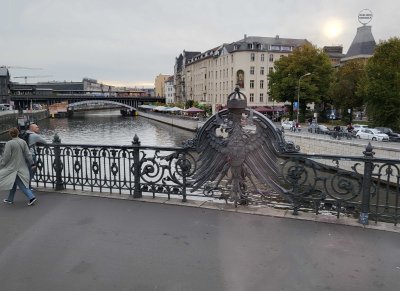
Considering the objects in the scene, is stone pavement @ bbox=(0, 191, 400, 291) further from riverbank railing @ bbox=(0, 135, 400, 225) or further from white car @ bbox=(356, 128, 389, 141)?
white car @ bbox=(356, 128, 389, 141)

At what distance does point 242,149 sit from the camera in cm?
659

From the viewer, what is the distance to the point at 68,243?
507 centimetres

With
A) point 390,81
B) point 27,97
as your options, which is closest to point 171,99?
point 27,97

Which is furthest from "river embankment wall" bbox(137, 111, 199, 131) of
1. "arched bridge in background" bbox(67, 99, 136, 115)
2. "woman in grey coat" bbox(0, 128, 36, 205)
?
"woman in grey coat" bbox(0, 128, 36, 205)

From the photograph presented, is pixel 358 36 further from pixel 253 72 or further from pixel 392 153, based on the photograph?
pixel 392 153

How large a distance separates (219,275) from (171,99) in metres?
157

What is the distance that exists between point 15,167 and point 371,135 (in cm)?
3214

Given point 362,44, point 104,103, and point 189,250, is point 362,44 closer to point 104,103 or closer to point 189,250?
point 189,250

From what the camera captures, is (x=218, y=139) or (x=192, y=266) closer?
(x=192, y=266)

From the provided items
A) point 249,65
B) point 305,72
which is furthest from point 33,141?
point 249,65

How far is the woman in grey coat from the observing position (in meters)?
6.85

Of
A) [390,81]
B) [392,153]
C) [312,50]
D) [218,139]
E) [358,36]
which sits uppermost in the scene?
[358,36]

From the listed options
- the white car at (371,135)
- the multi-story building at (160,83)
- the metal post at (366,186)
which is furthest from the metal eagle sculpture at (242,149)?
the multi-story building at (160,83)

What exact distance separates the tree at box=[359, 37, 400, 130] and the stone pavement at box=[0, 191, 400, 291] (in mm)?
35757
